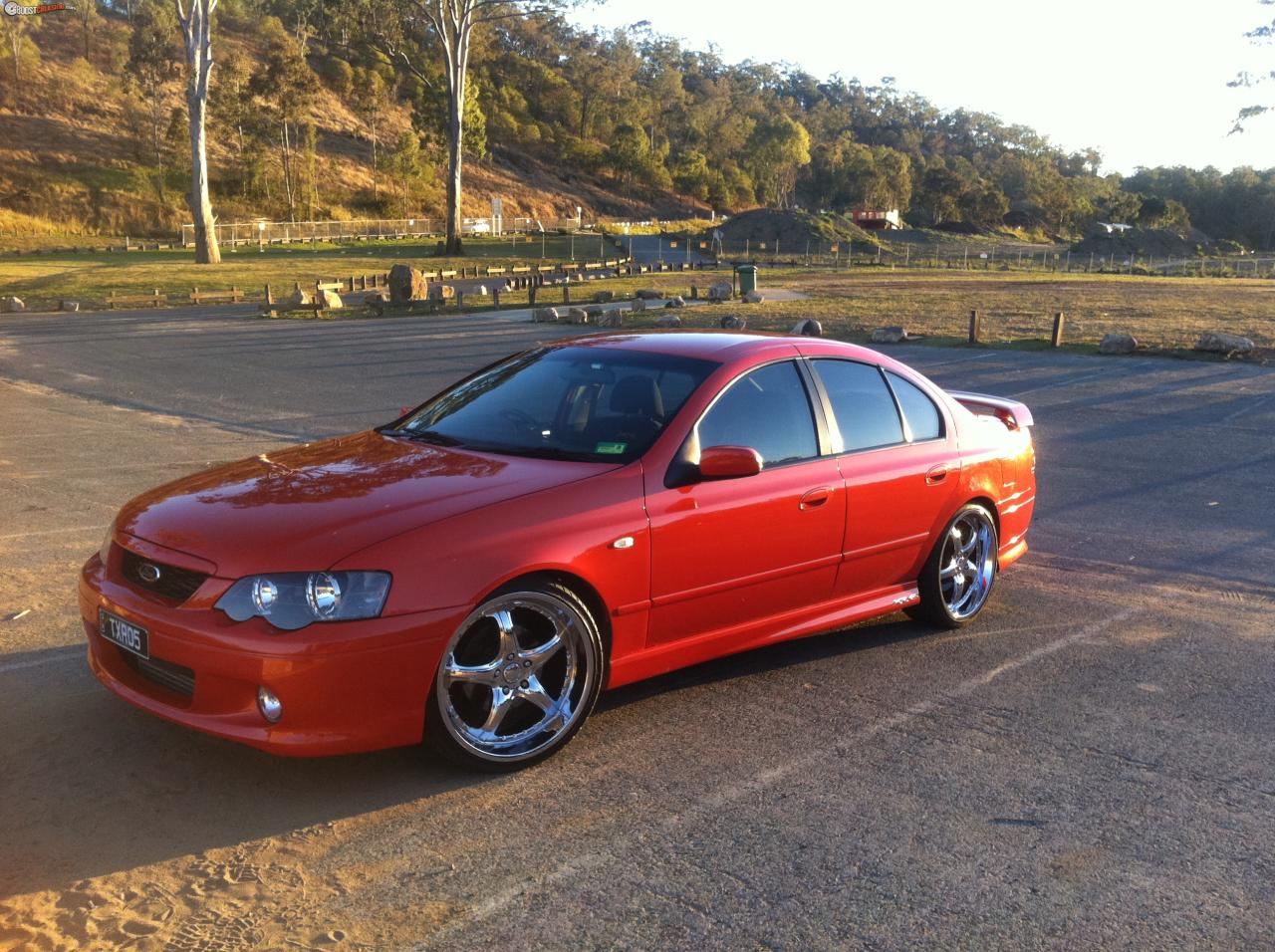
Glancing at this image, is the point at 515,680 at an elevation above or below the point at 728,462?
below

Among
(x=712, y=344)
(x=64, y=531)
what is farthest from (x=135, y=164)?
(x=712, y=344)

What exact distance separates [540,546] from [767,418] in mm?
1492

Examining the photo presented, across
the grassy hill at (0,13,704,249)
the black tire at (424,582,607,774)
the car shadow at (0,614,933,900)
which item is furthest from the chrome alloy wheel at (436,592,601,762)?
the grassy hill at (0,13,704,249)

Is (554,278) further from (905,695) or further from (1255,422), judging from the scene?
(905,695)

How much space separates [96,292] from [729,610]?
37041 millimetres

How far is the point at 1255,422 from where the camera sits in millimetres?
13320

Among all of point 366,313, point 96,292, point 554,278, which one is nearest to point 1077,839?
point 366,313

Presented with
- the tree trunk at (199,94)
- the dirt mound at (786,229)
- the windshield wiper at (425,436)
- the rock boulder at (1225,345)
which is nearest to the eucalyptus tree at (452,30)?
the tree trunk at (199,94)

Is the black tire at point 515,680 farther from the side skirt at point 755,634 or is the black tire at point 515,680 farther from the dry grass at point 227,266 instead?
the dry grass at point 227,266

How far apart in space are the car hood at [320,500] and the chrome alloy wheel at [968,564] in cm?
232

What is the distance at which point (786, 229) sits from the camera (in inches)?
3110

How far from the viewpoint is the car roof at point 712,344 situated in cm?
545

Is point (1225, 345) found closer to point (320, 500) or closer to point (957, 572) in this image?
point (957, 572)

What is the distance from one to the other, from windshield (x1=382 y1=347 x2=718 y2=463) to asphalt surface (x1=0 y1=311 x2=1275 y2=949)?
116 cm
